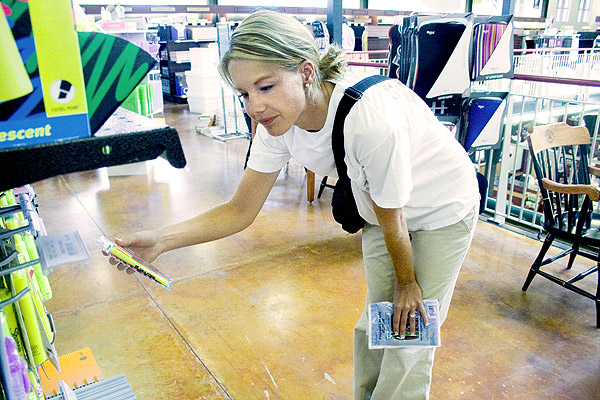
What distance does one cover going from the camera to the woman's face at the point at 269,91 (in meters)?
1.10

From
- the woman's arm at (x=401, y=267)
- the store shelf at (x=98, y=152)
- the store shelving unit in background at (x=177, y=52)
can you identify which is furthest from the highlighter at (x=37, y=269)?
the store shelving unit in background at (x=177, y=52)

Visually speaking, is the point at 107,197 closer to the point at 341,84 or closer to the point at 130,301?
the point at 130,301

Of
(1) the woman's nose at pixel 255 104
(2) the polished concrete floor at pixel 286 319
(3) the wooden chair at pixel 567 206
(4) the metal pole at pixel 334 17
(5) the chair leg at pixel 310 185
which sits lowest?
(2) the polished concrete floor at pixel 286 319

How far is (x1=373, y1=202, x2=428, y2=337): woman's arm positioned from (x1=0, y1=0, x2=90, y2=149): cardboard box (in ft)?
2.75

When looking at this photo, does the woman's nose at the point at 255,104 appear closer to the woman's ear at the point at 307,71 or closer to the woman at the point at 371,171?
the woman at the point at 371,171

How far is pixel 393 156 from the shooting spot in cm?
115

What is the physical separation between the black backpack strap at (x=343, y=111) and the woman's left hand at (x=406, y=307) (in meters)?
0.40

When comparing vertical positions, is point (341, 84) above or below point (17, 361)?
above

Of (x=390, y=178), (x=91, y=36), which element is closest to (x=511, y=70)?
(x=390, y=178)

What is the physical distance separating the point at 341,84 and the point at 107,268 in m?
2.41

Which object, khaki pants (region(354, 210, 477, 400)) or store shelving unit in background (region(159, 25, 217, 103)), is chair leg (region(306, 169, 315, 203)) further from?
store shelving unit in background (region(159, 25, 217, 103))

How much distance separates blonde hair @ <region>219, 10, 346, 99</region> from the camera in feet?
3.53

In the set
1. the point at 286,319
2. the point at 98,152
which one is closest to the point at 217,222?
the point at 98,152

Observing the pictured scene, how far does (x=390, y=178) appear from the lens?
3.83 feet
